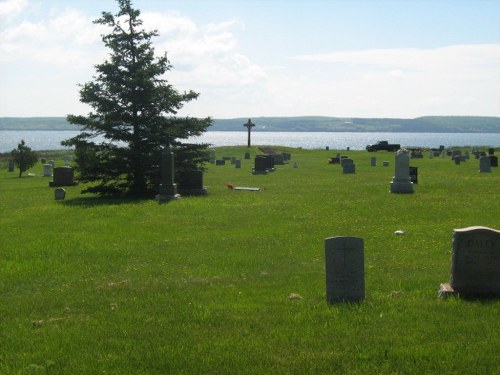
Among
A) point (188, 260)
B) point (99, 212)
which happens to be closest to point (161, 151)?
point (99, 212)

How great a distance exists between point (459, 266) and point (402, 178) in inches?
654

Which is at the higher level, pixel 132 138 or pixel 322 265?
pixel 132 138

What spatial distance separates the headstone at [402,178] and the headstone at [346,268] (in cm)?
1656

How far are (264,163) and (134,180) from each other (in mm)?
15170

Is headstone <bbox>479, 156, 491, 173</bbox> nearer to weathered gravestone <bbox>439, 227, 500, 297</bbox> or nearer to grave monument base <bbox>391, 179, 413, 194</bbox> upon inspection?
grave monument base <bbox>391, 179, 413, 194</bbox>

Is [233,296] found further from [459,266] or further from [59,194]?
[59,194]

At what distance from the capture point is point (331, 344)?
22.9 feet

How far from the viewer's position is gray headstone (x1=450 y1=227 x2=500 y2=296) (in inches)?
341

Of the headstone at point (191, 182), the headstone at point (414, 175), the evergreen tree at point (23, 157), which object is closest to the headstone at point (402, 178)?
the headstone at point (414, 175)

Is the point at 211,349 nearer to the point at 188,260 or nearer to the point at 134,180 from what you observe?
the point at 188,260

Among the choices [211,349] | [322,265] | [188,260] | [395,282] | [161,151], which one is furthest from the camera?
[161,151]

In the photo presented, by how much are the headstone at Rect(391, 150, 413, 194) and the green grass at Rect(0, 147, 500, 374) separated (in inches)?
140

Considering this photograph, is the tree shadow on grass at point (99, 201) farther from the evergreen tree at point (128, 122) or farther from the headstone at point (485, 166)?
the headstone at point (485, 166)

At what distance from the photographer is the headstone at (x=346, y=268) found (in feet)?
28.8
